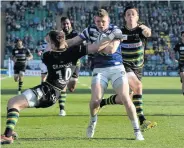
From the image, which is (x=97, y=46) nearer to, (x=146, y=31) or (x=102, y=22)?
(x=102, y=22)

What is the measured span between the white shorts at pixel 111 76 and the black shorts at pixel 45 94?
1203 millimetres

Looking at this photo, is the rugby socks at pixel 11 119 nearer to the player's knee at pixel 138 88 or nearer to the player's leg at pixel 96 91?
the player's leg at pixel 96 91

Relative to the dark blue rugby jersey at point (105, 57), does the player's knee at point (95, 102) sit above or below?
below

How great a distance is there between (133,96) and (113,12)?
49.7 metres

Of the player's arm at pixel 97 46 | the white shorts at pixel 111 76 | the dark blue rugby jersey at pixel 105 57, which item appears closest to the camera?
the player's arm at pixel 97 46

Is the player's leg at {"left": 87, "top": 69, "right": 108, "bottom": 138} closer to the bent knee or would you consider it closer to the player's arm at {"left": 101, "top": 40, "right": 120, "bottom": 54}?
the bent knee

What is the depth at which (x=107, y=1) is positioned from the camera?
2456 inches

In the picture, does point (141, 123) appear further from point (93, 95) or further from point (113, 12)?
point (113, 12)

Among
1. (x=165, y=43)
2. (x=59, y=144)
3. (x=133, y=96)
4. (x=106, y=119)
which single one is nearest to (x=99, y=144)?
(x=59, y=144)

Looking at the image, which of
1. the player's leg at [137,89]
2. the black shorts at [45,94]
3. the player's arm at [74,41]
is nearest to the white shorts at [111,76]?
the player's arm at [74,41]

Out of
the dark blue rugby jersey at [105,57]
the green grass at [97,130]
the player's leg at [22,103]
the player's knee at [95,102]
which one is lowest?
the green grass at [97,130]

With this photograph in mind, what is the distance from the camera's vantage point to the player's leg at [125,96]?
10.2 metres

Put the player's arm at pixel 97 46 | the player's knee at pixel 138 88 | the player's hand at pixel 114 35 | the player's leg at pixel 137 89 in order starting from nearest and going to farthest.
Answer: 1. the player's arm at pixel 97 46
2. the player's hand at pixel 114 35
3. the player's leg at pixel 137 89
4. the player's knee at pixel 138 88

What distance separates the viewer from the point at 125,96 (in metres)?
10.2
